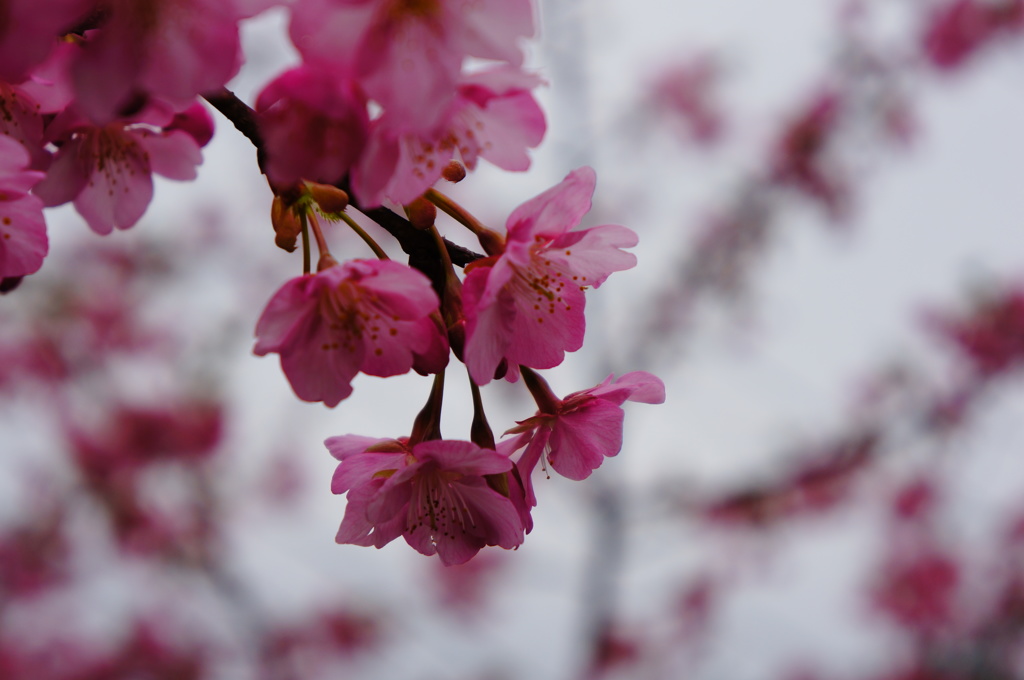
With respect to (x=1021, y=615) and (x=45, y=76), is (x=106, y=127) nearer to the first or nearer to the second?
(x=45, y=76)

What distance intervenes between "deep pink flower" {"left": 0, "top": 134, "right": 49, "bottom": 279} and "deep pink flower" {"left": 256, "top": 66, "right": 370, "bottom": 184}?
0.29 m

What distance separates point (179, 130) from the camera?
66cm

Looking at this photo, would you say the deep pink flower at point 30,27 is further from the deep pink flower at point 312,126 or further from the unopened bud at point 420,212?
the unopened bud at point 420,212

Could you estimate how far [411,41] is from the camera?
A: 0.43m

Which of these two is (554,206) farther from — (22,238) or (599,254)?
(22,238)

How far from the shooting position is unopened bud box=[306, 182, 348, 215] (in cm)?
52

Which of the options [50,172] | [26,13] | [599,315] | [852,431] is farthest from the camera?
[852,431]

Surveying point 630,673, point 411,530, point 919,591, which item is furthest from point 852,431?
point 411,530

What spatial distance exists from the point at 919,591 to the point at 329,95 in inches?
245

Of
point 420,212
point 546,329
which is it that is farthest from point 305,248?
point 546,329

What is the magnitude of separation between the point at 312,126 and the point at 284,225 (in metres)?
0.17

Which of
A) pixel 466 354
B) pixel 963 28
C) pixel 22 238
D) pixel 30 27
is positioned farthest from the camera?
pixel 963 28

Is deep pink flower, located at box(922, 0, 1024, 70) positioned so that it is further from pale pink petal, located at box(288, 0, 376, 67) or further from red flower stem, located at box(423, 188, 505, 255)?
pale pink petal, located at box(288, 0, 376, 67)

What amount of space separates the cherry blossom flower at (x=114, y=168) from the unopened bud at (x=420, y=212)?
29cm
